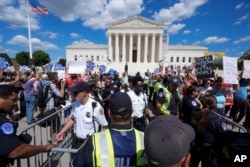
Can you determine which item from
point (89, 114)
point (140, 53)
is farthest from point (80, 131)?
point (140, 53)

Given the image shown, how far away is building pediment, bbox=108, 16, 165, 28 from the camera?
220 feet

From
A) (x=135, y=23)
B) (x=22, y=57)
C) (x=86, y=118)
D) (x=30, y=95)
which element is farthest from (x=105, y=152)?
(x=22, y=57)

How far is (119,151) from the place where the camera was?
176 cm

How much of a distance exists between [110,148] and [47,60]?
9432cm

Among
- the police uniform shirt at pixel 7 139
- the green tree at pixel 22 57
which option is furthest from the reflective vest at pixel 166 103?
the green tree at pixel 22 57

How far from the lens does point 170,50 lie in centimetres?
8006

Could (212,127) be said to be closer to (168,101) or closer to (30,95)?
(168,101)

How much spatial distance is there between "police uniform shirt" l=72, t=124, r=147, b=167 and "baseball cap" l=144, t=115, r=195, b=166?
2.05 feet

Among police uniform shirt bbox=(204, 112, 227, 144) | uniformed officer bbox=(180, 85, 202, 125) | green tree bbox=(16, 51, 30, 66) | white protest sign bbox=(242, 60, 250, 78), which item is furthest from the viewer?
green tree bbox=(16, 51, 30, 66)

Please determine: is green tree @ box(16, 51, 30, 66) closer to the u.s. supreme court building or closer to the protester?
the u.s. supreme court building

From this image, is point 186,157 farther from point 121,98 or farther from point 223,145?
point 121,98

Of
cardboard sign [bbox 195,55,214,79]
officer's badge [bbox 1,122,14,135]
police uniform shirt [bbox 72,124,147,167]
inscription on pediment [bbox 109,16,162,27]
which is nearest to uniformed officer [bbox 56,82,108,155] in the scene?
officer's badge [bbox 1,122,14,135]

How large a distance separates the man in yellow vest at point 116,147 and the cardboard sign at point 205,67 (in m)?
5.30

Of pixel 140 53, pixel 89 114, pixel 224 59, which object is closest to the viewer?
pixel 89 114
